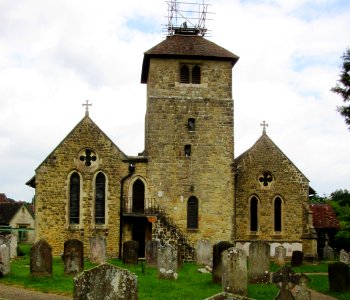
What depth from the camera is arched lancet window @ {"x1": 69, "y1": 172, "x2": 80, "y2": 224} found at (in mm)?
32219

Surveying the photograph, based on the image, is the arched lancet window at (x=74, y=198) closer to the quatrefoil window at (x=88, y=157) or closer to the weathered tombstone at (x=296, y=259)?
the quatrefoil window at (x=88, y=157)

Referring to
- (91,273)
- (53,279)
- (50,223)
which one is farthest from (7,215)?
(91,273)

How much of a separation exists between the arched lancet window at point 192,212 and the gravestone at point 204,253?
4602 mm

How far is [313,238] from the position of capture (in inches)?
1341

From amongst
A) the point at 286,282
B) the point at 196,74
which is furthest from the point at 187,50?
the point at 286,282

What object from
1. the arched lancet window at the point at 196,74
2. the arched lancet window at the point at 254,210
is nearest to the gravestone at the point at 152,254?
the arched lancet window at the point at 254,210

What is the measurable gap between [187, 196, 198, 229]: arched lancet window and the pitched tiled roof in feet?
38.1

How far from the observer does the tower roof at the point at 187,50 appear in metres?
33.9

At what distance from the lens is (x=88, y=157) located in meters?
32.8

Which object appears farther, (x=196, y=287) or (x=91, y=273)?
(x=196, y=287)

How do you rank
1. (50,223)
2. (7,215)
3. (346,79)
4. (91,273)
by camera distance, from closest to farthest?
(91,273)
(346,79)
(50,223)
(7,215)

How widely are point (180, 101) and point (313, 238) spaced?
10.9 metres

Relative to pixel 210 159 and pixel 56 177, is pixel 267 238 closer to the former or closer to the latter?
pixel 210 159

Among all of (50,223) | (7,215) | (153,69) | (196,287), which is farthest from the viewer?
(7,215)
